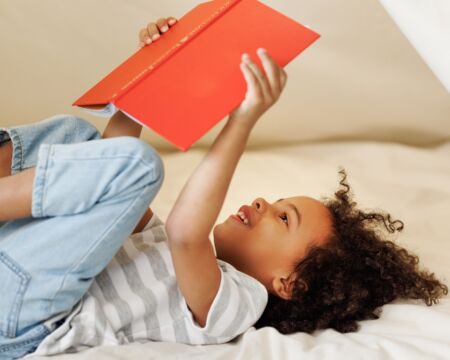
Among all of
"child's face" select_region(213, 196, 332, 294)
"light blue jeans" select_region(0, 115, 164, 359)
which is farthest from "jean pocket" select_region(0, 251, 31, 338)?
"child's face" select_region(213, 196, 332, 294)

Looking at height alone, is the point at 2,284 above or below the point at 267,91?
below

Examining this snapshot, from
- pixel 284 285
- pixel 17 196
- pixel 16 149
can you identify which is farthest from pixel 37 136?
pixel 284 285

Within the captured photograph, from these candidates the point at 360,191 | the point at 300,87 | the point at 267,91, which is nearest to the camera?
the point at 267,91

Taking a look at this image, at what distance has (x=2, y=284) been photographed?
2.50 feet

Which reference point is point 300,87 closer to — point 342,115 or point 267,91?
point 342,115

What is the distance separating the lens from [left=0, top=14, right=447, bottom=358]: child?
29.2 inches

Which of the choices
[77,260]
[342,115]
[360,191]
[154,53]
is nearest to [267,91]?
[154,53]

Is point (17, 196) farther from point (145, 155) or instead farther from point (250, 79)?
point (250, 79)

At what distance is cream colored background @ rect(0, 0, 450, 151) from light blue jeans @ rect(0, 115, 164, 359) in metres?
0.55

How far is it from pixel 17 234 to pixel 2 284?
0.06 metres

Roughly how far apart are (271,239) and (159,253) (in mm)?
157

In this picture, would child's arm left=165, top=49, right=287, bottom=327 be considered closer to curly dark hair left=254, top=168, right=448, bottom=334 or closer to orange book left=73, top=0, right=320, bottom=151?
orange book left=73, top=0, right=320, bottom=151

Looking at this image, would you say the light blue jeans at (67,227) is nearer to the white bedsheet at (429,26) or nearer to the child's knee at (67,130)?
the child's knee at (67,130)

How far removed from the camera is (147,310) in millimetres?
842
